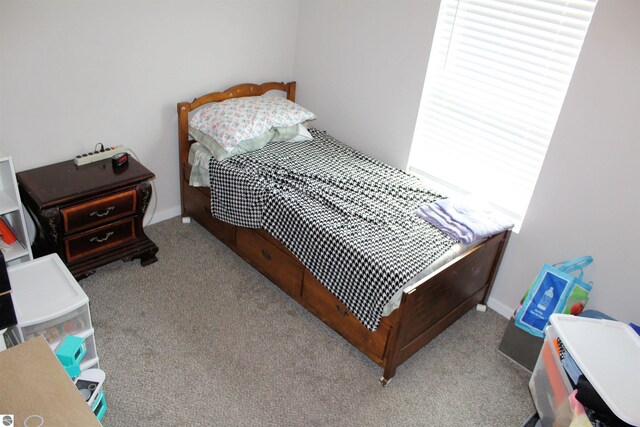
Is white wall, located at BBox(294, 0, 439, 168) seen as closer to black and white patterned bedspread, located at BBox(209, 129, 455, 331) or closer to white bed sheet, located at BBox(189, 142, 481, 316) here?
black and white patterned bedspread, located at BBox(209, 129, 455, 331)

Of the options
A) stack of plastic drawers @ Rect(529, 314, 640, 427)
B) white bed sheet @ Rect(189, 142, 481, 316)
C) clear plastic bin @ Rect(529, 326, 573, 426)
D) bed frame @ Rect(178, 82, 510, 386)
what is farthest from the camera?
bed frame @ Rect(178, 82, 510, 386)

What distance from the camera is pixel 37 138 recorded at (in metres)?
2.62

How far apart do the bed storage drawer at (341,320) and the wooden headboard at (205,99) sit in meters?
1.19

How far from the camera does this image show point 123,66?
109 inches

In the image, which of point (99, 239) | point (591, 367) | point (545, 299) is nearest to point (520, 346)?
point (545, 299)

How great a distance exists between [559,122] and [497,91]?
0.37 metres

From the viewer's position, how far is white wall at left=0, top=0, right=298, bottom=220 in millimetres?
2451

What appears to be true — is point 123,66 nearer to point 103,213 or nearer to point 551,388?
point 103,213

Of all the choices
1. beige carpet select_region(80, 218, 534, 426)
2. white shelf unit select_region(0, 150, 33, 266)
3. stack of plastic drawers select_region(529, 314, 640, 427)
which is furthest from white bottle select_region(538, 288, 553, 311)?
white shelf unit select_region(0, 150, 33, 266)

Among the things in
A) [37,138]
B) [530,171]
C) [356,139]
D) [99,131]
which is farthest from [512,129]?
[37,138]

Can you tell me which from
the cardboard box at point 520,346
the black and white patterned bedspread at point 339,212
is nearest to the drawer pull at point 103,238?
the black and white patterned bedspread at point 339,212

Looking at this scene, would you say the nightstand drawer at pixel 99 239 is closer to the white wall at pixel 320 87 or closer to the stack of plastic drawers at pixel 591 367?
the white wall at pixel 320 87

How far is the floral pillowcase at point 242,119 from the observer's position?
2881 mm

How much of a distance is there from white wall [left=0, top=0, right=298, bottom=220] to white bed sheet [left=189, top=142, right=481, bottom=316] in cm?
26
